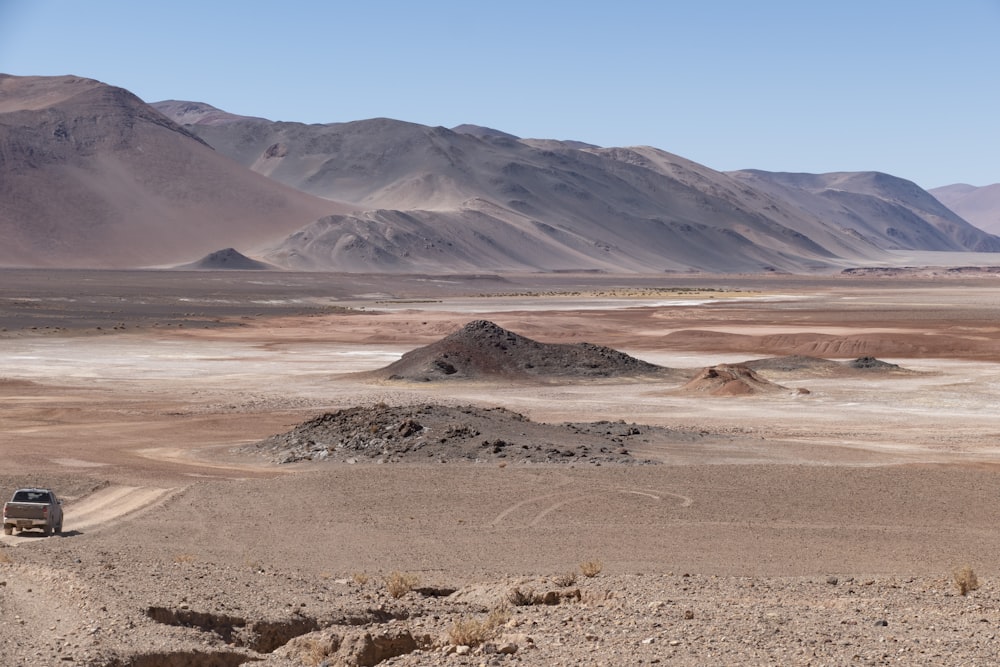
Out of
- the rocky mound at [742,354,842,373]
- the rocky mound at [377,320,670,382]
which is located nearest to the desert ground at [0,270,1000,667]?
the rocky mound at [742,354,842,373]

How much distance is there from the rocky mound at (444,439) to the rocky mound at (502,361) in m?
16.2

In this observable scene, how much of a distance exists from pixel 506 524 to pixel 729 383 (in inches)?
907

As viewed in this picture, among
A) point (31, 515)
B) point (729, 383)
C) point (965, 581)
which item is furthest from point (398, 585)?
point (729, 383)

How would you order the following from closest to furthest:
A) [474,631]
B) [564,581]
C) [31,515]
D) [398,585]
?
[474,631], [398,585], [564,581], [31,515]

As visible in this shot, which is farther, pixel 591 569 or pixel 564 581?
pixel 591 569

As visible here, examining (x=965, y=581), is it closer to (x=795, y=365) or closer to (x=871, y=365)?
(x=795, y=365)

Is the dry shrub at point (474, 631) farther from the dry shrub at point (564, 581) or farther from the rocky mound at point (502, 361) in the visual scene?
the rocky mound at point (502, 361)

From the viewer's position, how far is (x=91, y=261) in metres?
176

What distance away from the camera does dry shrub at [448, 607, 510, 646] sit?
11.4m

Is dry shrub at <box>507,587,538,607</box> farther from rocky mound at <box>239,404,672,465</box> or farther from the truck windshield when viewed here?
rocky mound at <box>239,404,672,465</box>

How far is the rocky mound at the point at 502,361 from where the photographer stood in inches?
1843

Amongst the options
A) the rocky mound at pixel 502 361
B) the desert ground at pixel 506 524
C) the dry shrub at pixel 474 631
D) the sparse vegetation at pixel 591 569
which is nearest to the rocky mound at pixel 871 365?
the desert ground at pixel 506 524

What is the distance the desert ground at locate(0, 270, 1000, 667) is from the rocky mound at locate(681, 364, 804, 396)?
0.49 m

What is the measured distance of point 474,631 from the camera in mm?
11414
